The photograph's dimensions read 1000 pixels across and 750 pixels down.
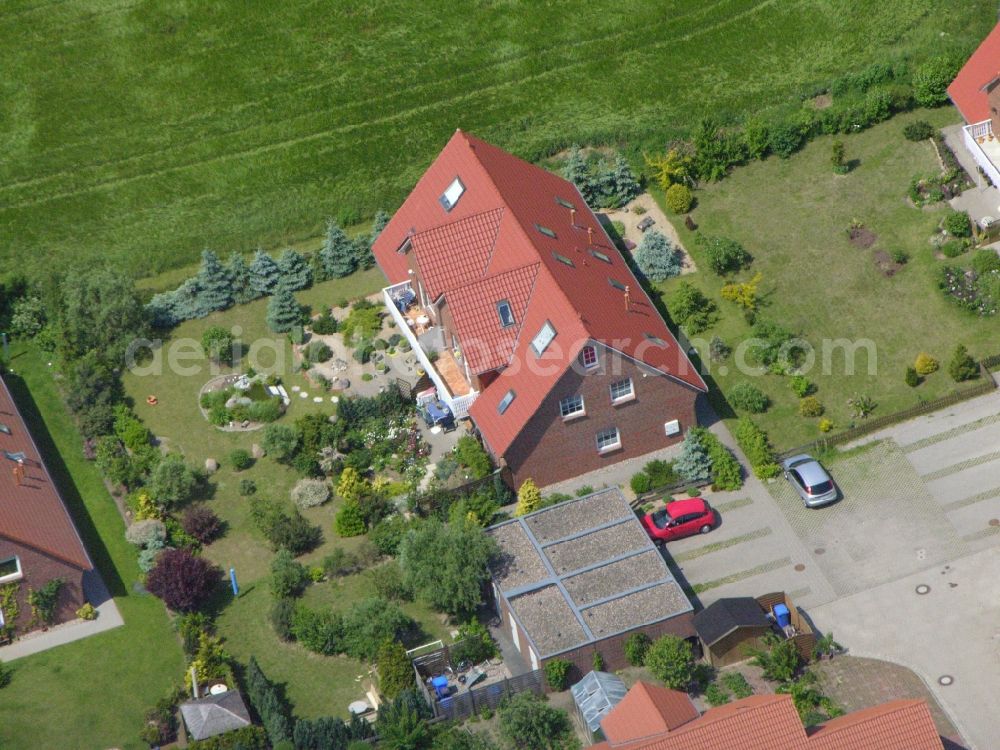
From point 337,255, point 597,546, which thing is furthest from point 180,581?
point 337,255

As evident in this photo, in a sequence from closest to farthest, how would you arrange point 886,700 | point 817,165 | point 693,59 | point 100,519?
point 886,700, point 100,519, point 817,165, point 693,59

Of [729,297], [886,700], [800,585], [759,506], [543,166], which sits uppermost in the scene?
[543,166]

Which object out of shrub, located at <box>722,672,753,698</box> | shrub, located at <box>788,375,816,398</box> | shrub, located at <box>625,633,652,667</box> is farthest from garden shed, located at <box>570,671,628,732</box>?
shrub, located at <box>788,375,816,398</box>

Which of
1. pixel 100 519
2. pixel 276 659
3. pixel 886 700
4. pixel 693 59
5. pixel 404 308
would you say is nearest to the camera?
pixel 886 700

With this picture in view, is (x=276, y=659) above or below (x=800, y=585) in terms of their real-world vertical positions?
above

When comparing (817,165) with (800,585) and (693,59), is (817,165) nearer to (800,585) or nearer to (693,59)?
(693,59)

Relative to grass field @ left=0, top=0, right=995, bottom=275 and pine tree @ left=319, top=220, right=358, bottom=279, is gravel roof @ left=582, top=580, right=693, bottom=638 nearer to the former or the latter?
Answer: pine tree @ left=319, top=220, right=358, bottom=279

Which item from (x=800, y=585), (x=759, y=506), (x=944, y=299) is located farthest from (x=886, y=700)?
(x=944, y=299)
